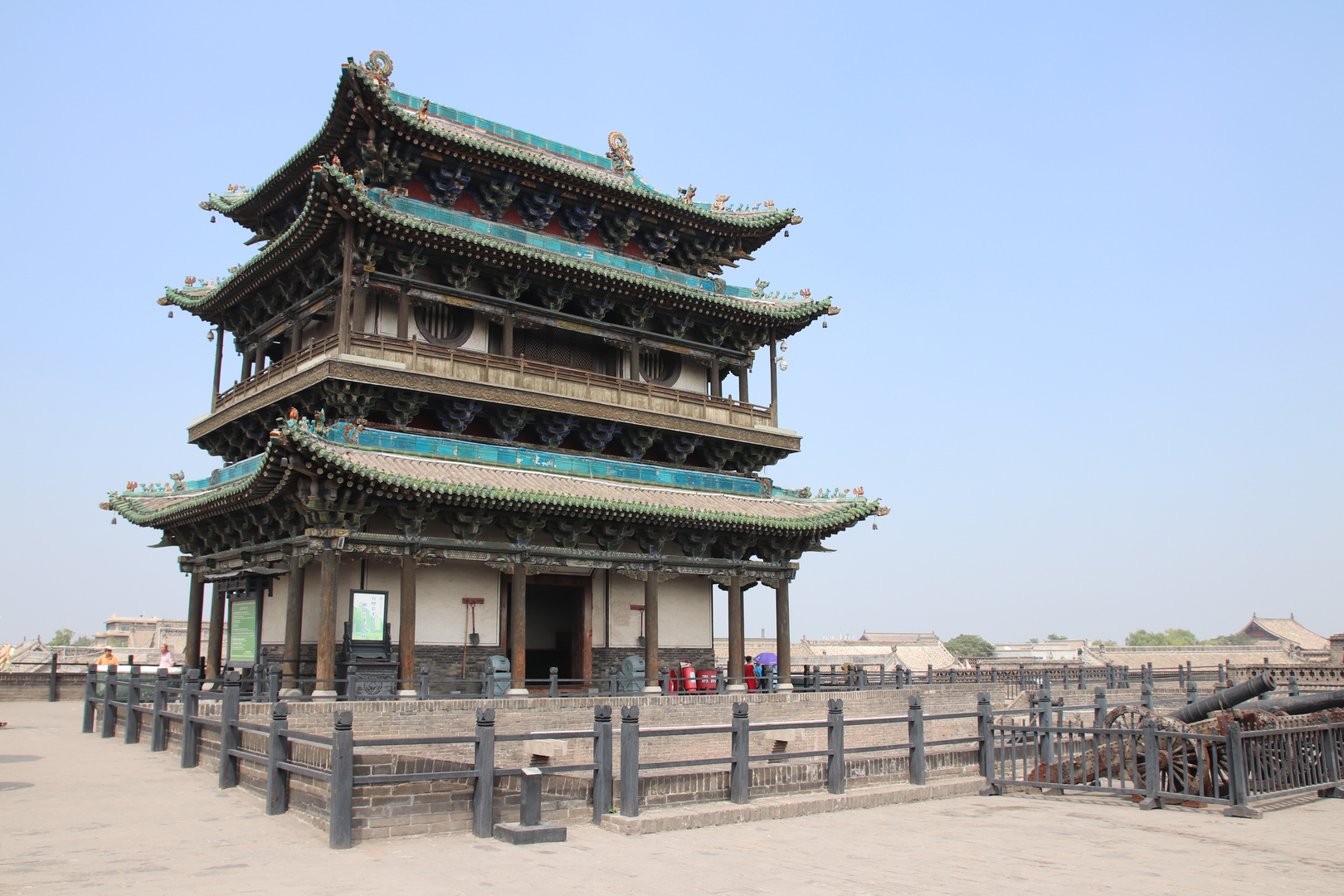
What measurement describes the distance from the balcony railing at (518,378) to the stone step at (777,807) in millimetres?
13388

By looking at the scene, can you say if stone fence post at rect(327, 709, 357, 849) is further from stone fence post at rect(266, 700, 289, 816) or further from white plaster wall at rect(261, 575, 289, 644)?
white plaster wall at rect(261, 575, 289, 644)

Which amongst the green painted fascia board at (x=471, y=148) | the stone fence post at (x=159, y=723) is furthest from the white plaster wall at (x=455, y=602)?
the green painted fascia board at (x=471, y=148)

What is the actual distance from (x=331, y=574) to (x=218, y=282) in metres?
12.0

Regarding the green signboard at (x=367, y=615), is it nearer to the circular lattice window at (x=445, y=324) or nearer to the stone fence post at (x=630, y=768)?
the circular lattice window at (x=445, y=324)

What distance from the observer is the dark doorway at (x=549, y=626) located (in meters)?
28.0

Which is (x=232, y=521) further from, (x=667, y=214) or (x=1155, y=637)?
(x=1155, y=637)

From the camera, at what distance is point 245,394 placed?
25.6 meters

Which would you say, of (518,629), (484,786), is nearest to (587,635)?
(518,629)

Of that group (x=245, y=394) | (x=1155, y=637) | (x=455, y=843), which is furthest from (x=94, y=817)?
(x=1155, y=637)

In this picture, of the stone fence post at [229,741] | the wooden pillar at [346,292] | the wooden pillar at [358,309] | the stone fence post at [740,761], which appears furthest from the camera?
the wooden pillar at [358,309]

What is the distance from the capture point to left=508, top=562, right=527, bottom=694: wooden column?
70.3ft

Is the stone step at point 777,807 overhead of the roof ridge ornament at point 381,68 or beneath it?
beneath

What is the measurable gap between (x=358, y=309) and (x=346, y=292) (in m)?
0.73

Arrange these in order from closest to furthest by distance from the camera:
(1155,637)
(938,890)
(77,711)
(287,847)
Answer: (938,890) < (287,847) < (77,711) < (1155,637)
